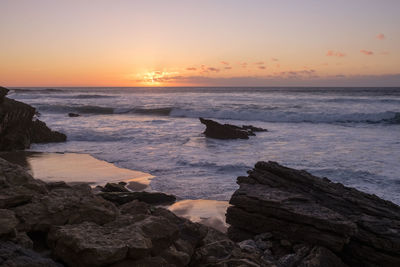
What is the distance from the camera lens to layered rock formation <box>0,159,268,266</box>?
348 cm

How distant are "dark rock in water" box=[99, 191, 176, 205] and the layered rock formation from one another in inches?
137

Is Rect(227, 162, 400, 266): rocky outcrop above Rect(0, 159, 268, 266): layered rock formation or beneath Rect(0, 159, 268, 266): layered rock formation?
beneath

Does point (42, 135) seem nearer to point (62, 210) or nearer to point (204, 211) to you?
point (204, 211)

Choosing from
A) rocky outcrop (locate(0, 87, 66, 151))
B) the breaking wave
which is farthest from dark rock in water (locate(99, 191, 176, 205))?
the breaking wave

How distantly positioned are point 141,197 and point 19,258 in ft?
19.6

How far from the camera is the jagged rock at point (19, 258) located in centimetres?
314

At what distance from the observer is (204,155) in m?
16.4

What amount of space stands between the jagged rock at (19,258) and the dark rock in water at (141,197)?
Result: 192 inches

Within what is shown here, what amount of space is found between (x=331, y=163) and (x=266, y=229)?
854cm

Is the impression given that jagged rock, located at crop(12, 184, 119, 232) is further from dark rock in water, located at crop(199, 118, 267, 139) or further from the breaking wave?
the breaking wave

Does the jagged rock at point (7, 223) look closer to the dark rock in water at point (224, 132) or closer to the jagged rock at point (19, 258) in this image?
the jagged rock at point (19, 258)

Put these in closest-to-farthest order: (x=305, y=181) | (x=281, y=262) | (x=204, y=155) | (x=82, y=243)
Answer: (x=82, y=243) < (x=281, y=262) < (x=305, y=181) < (x=204, y=155)

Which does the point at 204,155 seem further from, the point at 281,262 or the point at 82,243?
the point at 82,243

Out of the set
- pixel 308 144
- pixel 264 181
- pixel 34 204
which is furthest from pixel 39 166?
pixel 308 144
